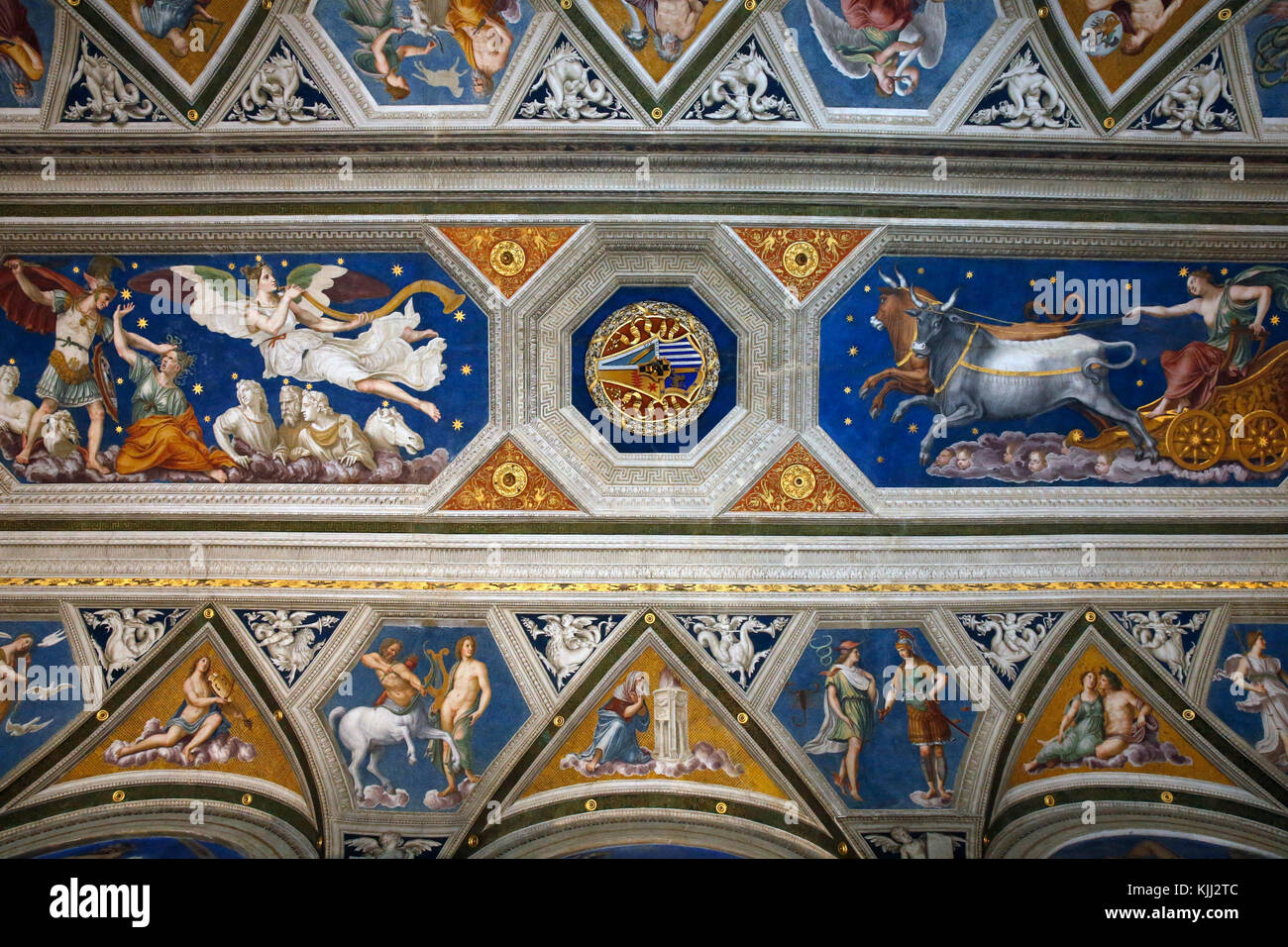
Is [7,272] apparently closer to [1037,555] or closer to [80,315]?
[80,315]

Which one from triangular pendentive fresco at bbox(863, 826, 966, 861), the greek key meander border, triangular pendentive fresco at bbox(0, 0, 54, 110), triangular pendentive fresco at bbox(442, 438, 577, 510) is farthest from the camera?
triangular pendentive fresco at bbox(442, 438, 577, 510)

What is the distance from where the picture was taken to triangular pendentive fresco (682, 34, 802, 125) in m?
9.42

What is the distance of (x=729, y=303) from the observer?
32.8 ft

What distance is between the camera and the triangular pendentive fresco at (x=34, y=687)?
9891 millimetres

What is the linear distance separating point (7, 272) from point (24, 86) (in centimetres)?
191

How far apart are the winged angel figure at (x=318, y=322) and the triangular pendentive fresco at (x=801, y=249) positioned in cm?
328

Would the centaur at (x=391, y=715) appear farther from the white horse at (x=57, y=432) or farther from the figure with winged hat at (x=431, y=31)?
the figure with winged hat at (x=431, y=31)

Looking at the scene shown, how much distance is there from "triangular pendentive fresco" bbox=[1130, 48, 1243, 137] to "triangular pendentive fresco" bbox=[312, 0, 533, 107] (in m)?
6.55

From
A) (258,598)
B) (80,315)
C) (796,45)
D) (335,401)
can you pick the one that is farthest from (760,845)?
(80,315)

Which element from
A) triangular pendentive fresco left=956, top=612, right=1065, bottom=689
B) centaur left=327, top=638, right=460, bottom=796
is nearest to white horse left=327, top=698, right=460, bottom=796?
centaur left=327, top=638, right=460, bottom=796

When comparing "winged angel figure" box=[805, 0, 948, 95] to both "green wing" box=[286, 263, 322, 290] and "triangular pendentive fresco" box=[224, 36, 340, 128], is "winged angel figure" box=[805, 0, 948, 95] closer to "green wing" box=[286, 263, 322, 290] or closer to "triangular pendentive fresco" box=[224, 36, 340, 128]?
"triangular pendentive fresco" box=[224, 36, 340, 128]

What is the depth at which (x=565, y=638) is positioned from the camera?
33.1 ft

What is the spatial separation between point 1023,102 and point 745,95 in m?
2.88

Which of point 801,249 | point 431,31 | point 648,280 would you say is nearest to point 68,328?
point 431,31
